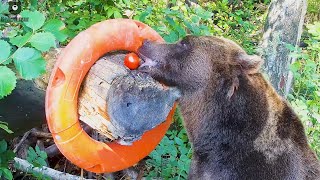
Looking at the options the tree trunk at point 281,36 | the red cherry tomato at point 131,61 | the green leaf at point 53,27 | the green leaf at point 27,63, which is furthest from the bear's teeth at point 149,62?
the tree trunk at point 281,36

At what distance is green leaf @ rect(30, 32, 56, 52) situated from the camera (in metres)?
2.73

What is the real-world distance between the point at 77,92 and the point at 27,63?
0.92m

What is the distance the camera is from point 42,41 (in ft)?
9.00

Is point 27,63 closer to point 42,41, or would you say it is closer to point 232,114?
point 42,41

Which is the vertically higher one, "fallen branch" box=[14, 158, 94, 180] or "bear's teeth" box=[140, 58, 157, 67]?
"bear's teeth" box=[140, 58, 157, 67]

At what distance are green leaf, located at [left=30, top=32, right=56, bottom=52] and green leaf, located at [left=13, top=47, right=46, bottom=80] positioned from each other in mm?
74

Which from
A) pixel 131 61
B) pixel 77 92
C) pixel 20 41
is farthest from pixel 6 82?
pixel 131 61

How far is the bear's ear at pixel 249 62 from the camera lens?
377 centimetres

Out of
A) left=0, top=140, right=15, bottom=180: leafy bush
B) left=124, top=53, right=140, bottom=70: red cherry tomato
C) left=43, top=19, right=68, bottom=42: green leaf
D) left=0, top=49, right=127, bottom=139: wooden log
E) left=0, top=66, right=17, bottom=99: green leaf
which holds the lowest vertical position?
left=0, top=140, right=15, bottom=180: leafy bush

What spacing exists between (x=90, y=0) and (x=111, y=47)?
2190mm

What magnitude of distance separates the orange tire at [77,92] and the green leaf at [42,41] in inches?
26.7

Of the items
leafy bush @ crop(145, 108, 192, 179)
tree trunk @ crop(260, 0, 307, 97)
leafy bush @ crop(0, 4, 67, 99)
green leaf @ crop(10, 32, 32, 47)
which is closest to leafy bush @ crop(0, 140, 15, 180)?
leafy bush @ crop(0, 4, 67, 99)

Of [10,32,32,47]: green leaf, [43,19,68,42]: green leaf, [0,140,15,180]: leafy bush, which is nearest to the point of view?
[10,32,32,47]: green leaf

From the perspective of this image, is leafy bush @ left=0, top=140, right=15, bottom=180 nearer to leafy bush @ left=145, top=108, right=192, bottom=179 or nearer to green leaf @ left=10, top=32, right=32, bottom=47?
green leaf @ left=10, top=32, right=32, bottom=47
